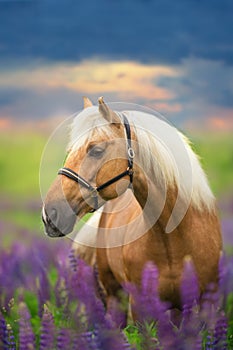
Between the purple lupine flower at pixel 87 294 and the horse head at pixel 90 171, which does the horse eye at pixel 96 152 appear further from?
the purple lupine flower at pixel 87 294

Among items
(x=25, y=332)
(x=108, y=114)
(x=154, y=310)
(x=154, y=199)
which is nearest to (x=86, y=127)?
(x=108, y=114)

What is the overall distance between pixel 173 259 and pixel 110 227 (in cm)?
71

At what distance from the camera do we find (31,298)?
455 centimetres

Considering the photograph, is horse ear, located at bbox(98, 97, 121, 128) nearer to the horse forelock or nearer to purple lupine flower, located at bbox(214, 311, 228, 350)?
the horse forelock

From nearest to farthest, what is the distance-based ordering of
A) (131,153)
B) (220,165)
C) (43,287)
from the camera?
1. (131,153)
2. (43,287)
3. (220,165)

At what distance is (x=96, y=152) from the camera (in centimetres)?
279

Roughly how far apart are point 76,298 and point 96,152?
2.19ft

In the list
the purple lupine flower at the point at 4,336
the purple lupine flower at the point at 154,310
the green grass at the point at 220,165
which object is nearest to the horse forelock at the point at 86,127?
the purple lupine flower at the point at 154,310

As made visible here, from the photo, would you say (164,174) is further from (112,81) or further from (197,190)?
(112,81)

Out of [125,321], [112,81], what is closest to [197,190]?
[125,321]

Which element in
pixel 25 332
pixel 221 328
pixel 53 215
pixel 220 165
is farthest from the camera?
pixel 220 165

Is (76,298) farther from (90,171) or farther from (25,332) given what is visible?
(25,332)

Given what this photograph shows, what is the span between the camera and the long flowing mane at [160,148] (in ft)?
9.32

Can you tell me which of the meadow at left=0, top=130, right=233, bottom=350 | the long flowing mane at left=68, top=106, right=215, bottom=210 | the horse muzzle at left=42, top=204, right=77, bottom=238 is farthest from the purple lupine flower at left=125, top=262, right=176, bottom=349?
the long flowing mane at left=68, top=106, right=215, bottom=210
